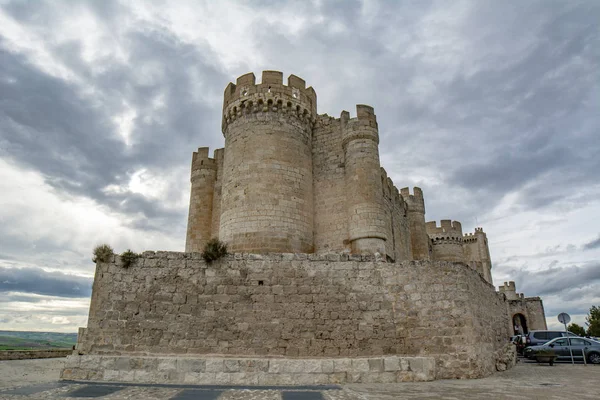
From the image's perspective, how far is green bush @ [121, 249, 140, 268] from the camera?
10195 millimetres

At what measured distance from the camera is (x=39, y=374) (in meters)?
10.2

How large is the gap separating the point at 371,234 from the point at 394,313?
452 cm

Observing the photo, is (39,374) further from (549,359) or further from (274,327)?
(549,359)

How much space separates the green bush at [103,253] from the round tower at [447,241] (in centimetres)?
2584

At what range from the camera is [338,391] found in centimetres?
767

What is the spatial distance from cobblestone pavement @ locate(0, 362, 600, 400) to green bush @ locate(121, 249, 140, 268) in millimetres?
2982

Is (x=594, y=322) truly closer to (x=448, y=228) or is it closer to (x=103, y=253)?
(x=448, y=228)

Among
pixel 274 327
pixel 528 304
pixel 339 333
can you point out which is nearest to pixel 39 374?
pixel 274 327

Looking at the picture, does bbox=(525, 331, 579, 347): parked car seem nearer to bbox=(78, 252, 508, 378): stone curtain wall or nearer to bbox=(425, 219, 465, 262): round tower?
bbox=(78, 252, 508, 378): stone curtain wall

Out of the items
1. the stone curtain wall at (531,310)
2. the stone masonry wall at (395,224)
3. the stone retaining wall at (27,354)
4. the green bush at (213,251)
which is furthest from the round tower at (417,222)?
the stone retaining wall at (27,354)

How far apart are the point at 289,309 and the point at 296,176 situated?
257 inches

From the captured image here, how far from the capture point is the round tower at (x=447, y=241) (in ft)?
100

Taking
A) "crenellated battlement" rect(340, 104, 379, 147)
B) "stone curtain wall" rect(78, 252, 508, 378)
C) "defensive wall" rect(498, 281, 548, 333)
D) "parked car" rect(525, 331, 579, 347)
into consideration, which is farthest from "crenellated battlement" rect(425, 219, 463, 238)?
"stone curtain wall" rect(78, 252, 508, 378)

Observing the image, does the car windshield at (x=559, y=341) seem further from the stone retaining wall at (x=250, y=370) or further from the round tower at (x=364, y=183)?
the stone retaining wall at (x=250, y=370)
